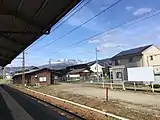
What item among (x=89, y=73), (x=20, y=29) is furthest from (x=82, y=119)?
(x=89, y=73)

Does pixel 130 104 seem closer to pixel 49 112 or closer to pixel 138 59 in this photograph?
pixel 49 112

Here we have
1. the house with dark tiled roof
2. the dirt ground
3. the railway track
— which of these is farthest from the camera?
the house with dark tiled roof

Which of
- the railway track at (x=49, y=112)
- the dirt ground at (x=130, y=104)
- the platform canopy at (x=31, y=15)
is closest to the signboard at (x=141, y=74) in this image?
the dirt ground at (x=130, y=104)

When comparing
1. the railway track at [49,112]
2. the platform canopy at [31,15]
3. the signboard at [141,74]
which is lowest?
the railway track at [49,112]

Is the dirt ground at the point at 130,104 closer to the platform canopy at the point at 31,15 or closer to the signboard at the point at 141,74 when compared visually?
the signboard at the point at 141,74

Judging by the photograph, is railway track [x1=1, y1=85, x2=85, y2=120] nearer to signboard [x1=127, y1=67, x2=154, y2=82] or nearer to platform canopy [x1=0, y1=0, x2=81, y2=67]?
platform canopy [x1=0, y1=0, x2=81, y2=67]

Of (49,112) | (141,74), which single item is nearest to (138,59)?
(141,74)

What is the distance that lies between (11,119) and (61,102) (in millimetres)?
7313

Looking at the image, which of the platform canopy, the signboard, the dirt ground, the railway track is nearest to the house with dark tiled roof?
the signboard

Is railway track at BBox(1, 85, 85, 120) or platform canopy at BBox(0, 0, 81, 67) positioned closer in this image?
platform canopy at BBox(0, 0, 81, 67)

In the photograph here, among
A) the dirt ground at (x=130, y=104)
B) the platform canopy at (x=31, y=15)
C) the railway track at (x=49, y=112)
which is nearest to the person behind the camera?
the platform canopy at (x=31, y=15)

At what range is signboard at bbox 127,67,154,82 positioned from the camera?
28.2 meters

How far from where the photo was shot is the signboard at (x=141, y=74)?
28.2 meters

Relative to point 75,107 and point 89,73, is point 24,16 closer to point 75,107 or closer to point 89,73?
point 75,107
